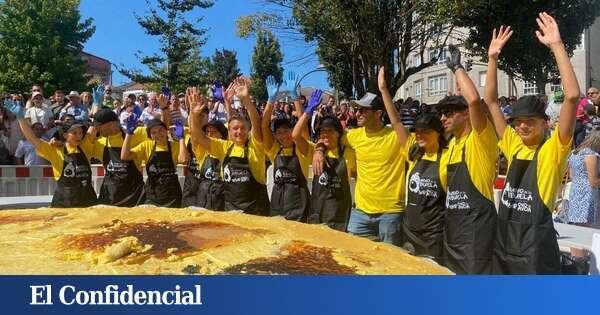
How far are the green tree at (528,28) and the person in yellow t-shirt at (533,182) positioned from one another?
12459 millimetres

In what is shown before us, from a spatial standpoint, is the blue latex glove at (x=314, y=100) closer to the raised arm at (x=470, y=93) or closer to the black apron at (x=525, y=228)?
the raised arm at (x=470, y=93)

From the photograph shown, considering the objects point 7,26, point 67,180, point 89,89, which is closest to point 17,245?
point 67,180

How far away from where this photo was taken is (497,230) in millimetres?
2977

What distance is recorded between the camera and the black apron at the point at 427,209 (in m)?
3.36

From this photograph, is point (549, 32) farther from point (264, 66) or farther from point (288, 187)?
point (264, 66)

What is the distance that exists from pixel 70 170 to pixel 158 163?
0.67 m

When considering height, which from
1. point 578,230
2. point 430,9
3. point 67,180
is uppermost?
point 430,9

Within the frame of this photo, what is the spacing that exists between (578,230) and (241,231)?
244cm

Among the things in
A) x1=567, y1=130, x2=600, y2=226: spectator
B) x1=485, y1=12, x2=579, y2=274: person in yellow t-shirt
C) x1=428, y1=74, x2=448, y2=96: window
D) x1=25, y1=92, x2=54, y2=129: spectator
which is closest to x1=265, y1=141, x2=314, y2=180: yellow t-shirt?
x1=485, y1=12, x2=579, y2=274: person in yellow t-shirt

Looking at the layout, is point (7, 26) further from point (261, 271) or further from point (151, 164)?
point (261, 271)

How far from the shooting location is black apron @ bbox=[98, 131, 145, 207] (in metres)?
4.65

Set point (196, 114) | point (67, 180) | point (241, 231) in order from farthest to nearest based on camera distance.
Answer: point (67, 180)
point (196, 114)
point (241, 231)

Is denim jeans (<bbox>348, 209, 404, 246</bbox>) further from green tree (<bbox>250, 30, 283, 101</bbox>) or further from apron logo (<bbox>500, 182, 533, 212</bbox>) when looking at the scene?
green tree (<bbox>250, 30, 283, 101</bbox>)

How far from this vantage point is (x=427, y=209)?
3.42m
